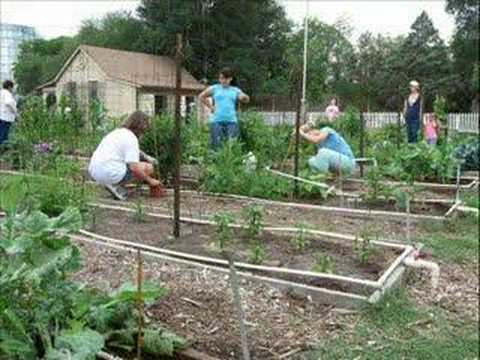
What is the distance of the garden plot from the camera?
386cm

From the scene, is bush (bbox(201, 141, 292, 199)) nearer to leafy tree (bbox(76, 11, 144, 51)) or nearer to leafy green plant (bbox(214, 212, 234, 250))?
Answer: leafy green plant (bbox(214, 212, 234, 250))

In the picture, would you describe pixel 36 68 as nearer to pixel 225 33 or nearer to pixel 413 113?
pixel 225 33

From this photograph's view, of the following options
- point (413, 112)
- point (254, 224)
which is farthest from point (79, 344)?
point (413, 112)

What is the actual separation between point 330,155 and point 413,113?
4.86 meters

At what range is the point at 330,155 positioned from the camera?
7961 mm

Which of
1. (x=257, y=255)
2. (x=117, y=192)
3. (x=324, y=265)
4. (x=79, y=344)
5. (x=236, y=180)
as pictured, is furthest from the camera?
(x=236, y=180)

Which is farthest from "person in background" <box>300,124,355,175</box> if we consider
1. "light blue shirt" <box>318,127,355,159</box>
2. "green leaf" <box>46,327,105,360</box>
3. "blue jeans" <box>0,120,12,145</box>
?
"green leaf" <box>46,327,105,360</box>

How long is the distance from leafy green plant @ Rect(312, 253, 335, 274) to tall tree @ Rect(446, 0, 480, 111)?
39.0 m

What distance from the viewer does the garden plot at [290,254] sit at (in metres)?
3.86

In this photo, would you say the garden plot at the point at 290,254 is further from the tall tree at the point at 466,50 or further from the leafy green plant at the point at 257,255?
the tall tree at the point at 466,50

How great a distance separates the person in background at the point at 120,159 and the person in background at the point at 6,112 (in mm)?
4975

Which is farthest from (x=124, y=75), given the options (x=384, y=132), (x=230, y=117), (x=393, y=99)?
(x=230, y=117)

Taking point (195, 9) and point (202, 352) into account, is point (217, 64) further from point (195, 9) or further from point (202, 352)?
point (202, 352)

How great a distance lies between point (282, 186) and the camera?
24.1ft
